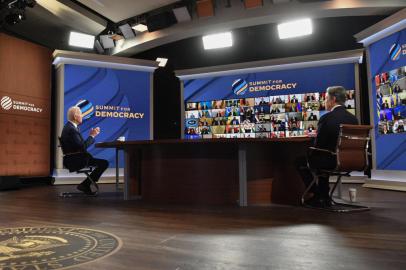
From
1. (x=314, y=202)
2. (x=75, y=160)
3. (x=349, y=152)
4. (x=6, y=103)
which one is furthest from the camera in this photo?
(x=6, y=103)

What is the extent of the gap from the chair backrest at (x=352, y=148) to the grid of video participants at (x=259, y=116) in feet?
13.6

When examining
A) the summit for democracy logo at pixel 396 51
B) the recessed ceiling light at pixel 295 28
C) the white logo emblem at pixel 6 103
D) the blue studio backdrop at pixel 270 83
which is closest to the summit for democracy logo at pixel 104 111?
the white logo emblem at pixel 6 103

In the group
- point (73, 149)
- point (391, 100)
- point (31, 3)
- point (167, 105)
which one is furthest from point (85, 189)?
point (391, 100)

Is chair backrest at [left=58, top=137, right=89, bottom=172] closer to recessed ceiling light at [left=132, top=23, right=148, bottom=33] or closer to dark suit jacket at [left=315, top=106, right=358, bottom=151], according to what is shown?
dark suit jacket at [left=315, top=106, right=358, bottom=151]

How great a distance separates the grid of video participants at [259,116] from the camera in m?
7.99

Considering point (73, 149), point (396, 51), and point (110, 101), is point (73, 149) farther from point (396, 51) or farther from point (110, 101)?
point (396, 51)

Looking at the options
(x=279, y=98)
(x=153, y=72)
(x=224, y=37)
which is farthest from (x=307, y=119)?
(x=153, y=72)

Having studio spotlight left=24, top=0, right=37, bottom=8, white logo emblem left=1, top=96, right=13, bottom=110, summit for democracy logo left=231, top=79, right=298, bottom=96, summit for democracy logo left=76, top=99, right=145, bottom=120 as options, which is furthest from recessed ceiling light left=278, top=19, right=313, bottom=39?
white logo emblem left=1, top=96, right=13, bottom=110

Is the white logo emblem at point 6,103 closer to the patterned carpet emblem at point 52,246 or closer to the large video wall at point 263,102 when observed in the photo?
the large video wall at point 263,102

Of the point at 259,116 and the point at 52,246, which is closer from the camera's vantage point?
the point at 52,246

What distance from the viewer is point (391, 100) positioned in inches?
247

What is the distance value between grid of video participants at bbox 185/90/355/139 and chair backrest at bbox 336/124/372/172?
13.6 ft

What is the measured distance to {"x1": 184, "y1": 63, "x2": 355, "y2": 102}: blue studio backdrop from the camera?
7.89 meters

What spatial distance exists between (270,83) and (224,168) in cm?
464
